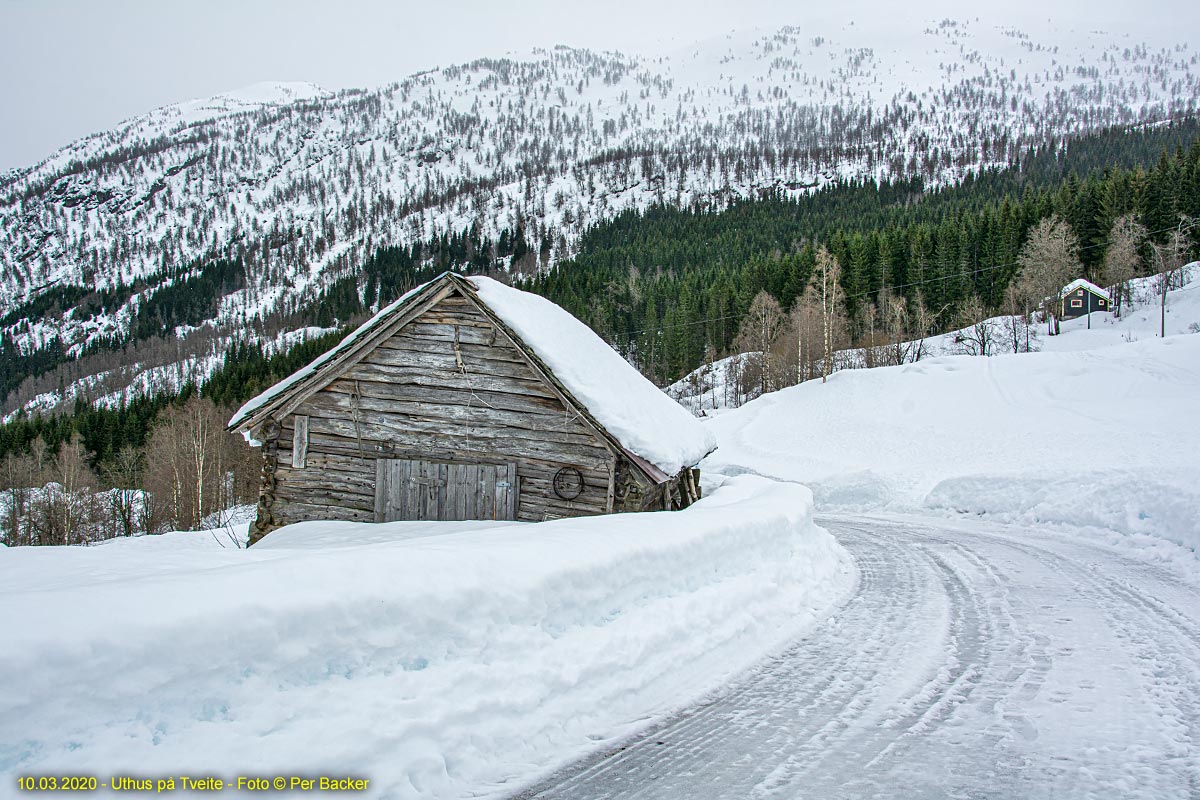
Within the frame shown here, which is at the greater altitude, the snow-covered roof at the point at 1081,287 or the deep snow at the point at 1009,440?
the snow-covered roof at the point at 1081,287

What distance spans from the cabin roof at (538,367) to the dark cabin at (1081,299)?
2557 inches

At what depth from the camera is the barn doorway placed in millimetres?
12516

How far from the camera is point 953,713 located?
4926 mm

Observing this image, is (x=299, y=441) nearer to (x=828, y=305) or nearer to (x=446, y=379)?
(x=446, y=379)

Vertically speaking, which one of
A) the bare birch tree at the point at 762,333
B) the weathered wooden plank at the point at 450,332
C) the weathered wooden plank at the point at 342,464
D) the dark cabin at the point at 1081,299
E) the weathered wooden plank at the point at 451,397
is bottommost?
the weathered wooden plank at the point at 342,464

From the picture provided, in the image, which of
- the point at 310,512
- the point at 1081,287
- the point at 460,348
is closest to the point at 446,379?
the point at 460,348

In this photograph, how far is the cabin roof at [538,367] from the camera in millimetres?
11820

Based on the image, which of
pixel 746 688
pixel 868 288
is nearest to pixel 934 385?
pixel 746 688

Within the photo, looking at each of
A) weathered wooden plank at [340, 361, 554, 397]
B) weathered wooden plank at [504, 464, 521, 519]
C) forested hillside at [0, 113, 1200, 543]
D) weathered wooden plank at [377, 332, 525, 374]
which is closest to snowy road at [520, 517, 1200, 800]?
weathered wooden plank at [504, 464, 521, 519]

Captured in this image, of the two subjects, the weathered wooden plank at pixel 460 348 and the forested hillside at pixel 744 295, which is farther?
the forested hillside at pixel 744 295

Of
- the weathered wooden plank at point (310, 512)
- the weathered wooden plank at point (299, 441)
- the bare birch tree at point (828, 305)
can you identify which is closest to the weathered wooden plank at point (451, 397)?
the weathered wooden plank at point (299, 441)

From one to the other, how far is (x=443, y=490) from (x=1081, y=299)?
2807 inches

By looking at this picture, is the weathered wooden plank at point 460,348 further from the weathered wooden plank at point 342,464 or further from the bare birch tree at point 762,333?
the bare birch tree at point 762,333

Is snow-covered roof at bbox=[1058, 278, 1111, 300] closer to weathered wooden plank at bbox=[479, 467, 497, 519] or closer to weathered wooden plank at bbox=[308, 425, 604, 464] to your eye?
weathered wooden plank at bbox=[308, 425, 604, 464]
